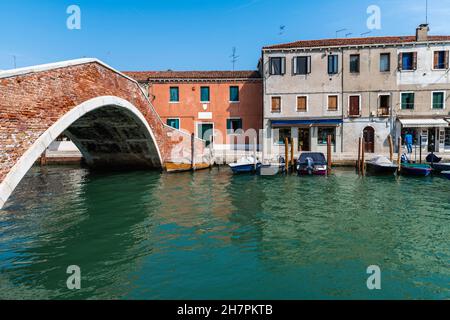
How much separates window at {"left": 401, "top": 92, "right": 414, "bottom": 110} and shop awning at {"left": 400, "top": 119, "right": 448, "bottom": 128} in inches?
43.1

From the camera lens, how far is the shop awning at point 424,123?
1978cm

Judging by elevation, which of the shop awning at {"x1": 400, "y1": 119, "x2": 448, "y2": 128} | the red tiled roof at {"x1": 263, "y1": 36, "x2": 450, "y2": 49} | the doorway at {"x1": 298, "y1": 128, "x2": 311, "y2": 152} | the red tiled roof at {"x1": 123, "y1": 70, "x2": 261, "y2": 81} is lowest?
the doorway at {"x1": 298, "y1": 128, "x2": 311, "y2": 152}

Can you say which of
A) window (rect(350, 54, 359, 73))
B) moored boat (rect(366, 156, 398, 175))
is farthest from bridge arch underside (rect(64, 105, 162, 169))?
window (rect(350, 54, 359, 73))

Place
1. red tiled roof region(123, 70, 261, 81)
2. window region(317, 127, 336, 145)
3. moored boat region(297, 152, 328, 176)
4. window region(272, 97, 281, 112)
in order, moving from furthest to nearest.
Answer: red tiled roof region(123, 70, 261, 81) < window region(272, 97, 281, 112) < window region(317, 127, 336, 145) < moored boat region(297, 152, 328, 176)

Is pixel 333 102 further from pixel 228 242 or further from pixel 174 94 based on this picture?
pixel 228 242

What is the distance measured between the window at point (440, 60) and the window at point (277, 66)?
30.4 feet

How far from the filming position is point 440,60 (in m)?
20.6

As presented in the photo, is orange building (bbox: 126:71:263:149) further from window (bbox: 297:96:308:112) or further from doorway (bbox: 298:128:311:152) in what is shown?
doorway (bbox: 298:128:311:152)

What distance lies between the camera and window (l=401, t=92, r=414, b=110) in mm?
21000

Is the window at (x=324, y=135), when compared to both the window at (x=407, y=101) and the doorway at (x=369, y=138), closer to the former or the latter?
the doorway at (x=369, y=138)

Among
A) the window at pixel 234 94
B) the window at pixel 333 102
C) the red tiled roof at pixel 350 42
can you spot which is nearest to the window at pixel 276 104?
the window at pixel 234 94

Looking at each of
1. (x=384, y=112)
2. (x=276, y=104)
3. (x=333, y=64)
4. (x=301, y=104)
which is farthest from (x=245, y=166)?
(x=384, y=112)

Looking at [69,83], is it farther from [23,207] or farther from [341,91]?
[341,91]

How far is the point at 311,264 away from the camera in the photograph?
5785 mm
